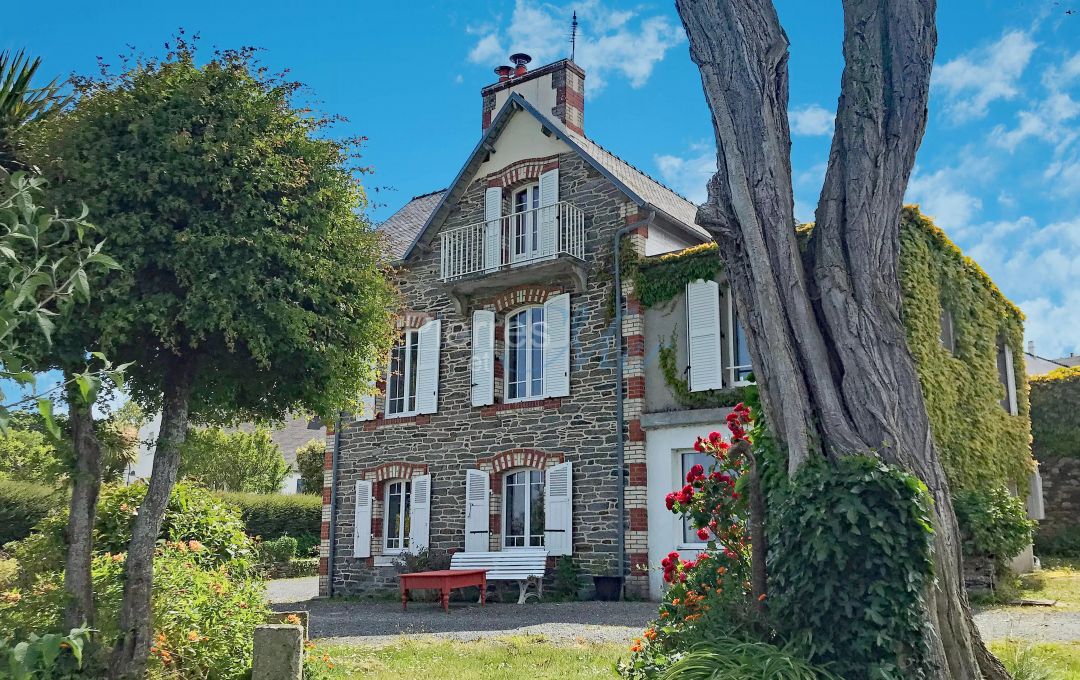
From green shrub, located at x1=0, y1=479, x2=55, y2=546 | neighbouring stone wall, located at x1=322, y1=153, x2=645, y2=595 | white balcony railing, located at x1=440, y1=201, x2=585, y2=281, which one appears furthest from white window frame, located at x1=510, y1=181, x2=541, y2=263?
green shrub, located at x1=0, y1=479, x2=55, y2=546

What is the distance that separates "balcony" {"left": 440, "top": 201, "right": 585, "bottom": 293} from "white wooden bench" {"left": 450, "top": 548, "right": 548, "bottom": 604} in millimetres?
4656

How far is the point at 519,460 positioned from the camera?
51.5 feet

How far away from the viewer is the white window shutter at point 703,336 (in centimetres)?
1405

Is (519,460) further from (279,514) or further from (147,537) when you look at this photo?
(279,514)

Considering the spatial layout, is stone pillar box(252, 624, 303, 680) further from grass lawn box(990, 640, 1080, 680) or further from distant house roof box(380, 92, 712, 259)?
distant house roof box(380, 92, 712, 259)

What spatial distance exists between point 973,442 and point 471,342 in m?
A: 8.43

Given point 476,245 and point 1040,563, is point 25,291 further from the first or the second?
point 1040,563

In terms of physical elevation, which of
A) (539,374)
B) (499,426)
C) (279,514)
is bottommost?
(279,514)

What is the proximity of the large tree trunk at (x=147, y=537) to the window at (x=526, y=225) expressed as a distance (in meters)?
9.84

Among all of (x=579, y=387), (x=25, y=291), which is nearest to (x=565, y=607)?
(x=579, y=387)

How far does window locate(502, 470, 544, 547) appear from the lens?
15547 mm

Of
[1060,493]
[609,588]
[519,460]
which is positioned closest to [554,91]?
[519,460]

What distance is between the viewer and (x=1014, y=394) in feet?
57.9

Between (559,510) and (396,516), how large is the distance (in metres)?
3.94
